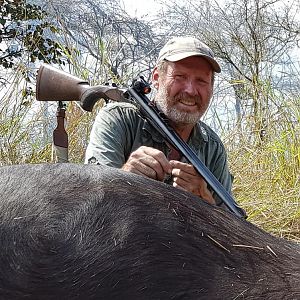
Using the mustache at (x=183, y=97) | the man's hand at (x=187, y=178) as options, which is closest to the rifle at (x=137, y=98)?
the man's hand at (x=187, y=178)

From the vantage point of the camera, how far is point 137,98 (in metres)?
3.29

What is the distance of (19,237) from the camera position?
5.21ft

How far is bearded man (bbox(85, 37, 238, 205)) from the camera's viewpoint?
3.36 meters

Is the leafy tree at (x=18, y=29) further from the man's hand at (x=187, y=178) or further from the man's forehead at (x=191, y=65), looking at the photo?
the man's hand at (x=187, y=178)

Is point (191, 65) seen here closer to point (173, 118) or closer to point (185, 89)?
point (185, 89)

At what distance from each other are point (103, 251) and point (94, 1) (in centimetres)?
1207

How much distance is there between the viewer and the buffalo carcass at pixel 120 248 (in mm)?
1555

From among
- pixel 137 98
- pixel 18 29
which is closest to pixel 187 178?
pixel 137 98

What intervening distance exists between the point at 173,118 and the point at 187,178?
70 cm

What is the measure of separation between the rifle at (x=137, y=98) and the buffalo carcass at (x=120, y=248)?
3.56 ft

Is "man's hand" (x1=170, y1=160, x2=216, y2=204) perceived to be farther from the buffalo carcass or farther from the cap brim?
the buffalo carcass

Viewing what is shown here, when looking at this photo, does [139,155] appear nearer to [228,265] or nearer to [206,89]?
[206,89]

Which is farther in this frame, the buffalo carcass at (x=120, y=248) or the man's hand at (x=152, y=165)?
the man's hand at (x=152, y=165)

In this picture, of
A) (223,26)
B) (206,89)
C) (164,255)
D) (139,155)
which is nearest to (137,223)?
(164,255)
